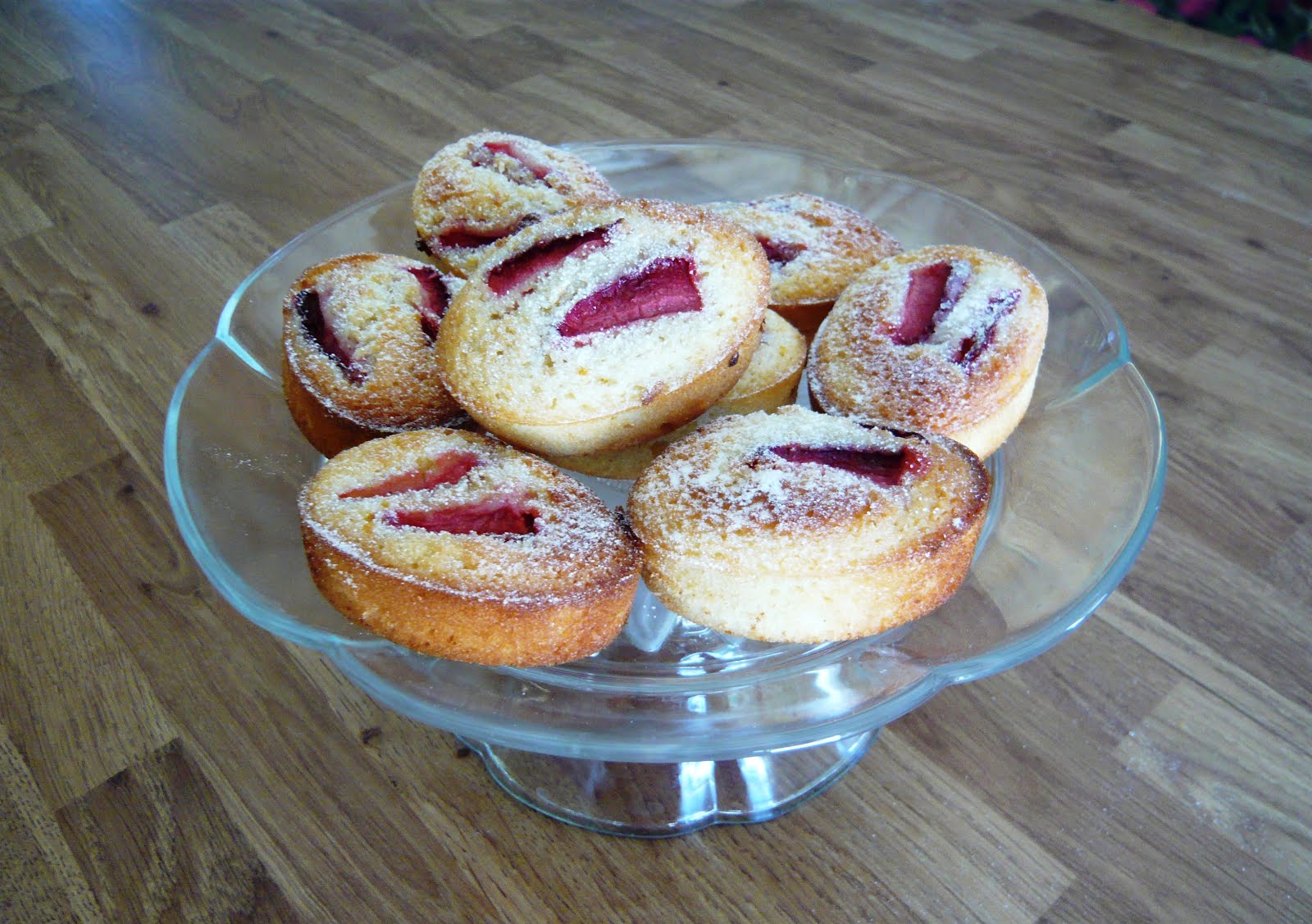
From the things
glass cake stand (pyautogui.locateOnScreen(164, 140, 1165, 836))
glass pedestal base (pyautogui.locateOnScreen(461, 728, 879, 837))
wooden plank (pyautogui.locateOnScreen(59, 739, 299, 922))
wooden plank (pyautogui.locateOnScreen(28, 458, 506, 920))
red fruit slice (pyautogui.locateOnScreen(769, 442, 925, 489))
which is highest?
red fruit slice (pyautogui.locateOnScreen(769, 442, 925, 489))

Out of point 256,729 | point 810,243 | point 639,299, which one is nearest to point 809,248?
point 810,243

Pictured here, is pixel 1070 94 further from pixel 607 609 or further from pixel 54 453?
pixel 54 453

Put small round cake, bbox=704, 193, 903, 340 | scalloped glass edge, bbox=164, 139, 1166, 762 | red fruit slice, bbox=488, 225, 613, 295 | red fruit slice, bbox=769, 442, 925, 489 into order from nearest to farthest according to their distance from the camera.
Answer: scalloped glass edge, bbox=164, 139, 1166, 762, red fruit slice, bbox=769, 442, 925, 489, red fruit slice, bbox=488, 225, 613, 295, small round cake, bbox=704, 193, 903, 340

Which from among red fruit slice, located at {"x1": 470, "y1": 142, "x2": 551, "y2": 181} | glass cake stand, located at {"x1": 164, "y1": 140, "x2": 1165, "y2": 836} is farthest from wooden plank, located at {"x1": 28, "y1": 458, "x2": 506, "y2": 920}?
red fruit slice, located at {"x1": 470, "y1": 142, "x2": 551, "y2": 181}

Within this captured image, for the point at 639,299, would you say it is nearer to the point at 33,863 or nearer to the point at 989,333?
the point at 989,333

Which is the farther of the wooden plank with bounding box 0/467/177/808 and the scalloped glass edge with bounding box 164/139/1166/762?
the wooden plank with bounding box 0/467/177/808

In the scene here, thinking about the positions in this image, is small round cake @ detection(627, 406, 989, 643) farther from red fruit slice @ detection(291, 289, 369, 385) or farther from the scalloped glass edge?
red fruit slice @ detection(291, 289, 369, 385)

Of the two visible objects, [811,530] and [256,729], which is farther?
[256,729]
